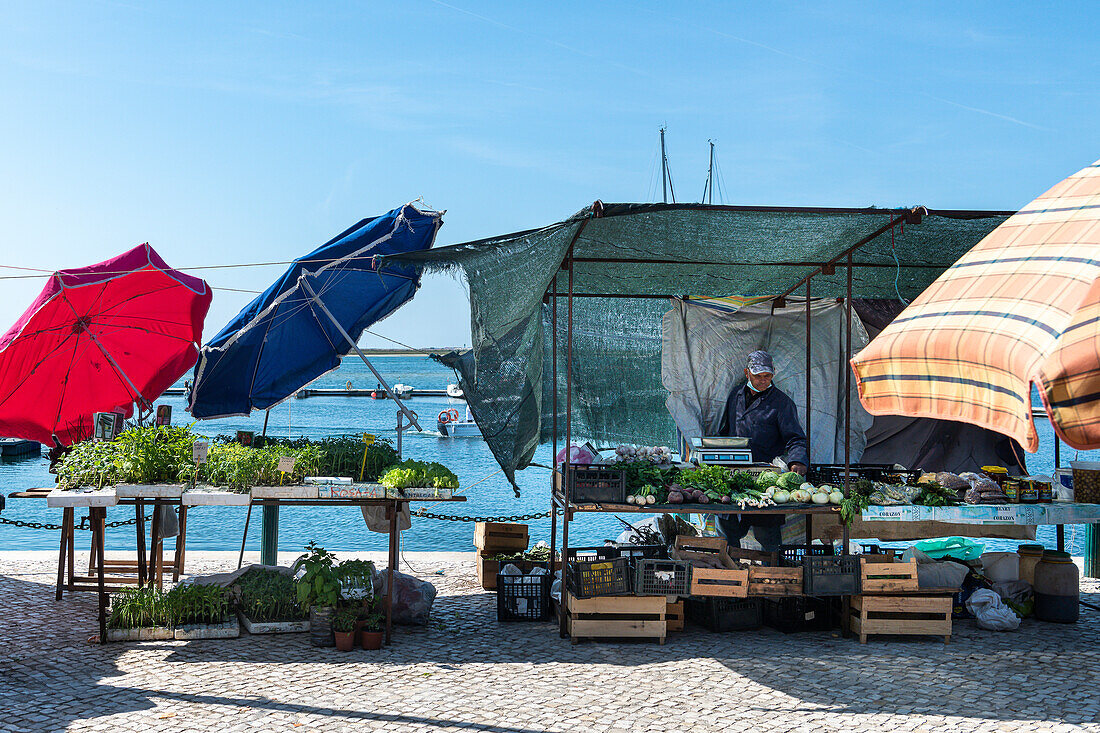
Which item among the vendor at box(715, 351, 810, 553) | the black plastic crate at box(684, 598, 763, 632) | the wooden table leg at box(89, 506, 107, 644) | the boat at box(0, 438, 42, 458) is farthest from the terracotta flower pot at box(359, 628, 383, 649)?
the boat at box(0, 438, 42, 458)

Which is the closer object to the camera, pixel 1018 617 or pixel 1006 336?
pixel 1006 336

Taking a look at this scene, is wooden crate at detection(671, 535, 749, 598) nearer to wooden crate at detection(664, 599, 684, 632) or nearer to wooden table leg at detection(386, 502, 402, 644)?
wooden crate at detection(664, 599, 684, 632)

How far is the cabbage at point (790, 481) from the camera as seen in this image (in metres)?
6.76

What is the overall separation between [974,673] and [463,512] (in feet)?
58.2

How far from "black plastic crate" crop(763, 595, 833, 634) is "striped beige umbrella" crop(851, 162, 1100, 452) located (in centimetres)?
456

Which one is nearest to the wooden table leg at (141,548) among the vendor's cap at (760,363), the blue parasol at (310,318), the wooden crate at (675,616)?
the blue parasol at (310,318)

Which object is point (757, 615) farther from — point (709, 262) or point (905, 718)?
point (709, 262)

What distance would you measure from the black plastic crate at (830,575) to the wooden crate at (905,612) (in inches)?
6.4

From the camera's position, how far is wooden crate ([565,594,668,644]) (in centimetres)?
632

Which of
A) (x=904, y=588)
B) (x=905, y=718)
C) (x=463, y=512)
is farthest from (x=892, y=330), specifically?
(x=463, y=512)

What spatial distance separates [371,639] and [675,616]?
227 centimetres

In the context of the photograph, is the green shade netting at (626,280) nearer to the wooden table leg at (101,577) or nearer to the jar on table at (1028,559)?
the jar on table at (1028,559)

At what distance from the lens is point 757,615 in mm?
6789

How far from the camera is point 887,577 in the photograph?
6461mm
